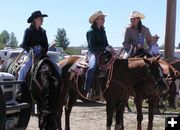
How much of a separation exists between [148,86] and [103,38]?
1486 millimetres

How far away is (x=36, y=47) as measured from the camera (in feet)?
32.1

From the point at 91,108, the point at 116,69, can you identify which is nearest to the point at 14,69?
the point at 116,69

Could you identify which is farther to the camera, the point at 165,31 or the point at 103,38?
the point at 165,31

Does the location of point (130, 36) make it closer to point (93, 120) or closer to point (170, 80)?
point (170, 80)

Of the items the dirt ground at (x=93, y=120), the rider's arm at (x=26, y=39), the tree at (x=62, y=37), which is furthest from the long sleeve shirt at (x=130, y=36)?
the tree at (x=62, y=37)

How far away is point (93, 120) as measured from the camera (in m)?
13.3

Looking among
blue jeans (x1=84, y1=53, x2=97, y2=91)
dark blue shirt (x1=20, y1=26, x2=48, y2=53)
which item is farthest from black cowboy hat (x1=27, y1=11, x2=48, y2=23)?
blue jeans (x1=84, y1=53, x2=97, y2=91)

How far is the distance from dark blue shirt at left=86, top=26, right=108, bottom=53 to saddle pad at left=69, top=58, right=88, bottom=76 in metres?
0.43

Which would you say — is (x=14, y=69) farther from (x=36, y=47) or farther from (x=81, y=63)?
(x=81, y=63)

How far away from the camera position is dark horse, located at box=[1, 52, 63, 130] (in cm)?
849

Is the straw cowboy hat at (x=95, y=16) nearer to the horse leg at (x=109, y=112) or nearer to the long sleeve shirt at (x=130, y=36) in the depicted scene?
the long sleeve shirt at (x=130, y=36)

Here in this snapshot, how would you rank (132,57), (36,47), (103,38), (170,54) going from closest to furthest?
(36,47) < (103,38) < (132,57) < (170,54)

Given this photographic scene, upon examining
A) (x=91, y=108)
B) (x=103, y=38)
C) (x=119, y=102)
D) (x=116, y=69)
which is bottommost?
(x=91, y=108)

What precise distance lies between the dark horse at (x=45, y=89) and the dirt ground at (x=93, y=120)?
8.53ft
